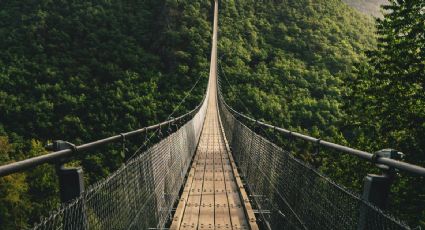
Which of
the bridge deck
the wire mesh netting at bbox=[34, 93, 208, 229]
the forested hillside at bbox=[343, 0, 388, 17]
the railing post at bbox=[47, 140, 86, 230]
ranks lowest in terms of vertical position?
the bridge deck

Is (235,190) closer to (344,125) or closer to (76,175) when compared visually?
(76,175)

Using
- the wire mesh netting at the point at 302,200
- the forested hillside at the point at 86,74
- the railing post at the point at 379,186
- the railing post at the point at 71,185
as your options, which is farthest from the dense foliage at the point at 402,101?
the forested hillside at the point at 86,74

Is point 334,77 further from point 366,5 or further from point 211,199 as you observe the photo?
point 366,5

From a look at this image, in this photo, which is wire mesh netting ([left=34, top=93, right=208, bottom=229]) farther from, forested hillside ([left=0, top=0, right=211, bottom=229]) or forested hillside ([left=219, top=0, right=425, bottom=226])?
forested hillside ([left=0, top=0, right=211, bottom=229])

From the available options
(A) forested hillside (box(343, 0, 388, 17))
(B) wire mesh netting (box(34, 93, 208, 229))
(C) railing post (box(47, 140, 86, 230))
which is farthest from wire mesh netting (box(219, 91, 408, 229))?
(A) forested hillside (box(343, 0, 388, 17))

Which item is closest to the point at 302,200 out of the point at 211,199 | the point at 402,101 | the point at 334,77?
the point at 211,199

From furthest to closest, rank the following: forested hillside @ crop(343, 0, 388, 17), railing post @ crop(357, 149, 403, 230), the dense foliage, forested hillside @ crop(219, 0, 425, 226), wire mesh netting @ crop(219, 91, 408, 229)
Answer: forested hillside @ crop(343, 0, 388, 17), forested hillside @ crop(219, 0, 425, 226), the dense foliage, wire mesh netting @ crop(219, 91, 408, 229), railing post @ crop(357, 149, 403, 230)

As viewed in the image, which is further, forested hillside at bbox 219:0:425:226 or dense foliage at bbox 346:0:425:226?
forested hillside at bbox 219:0:425:226
